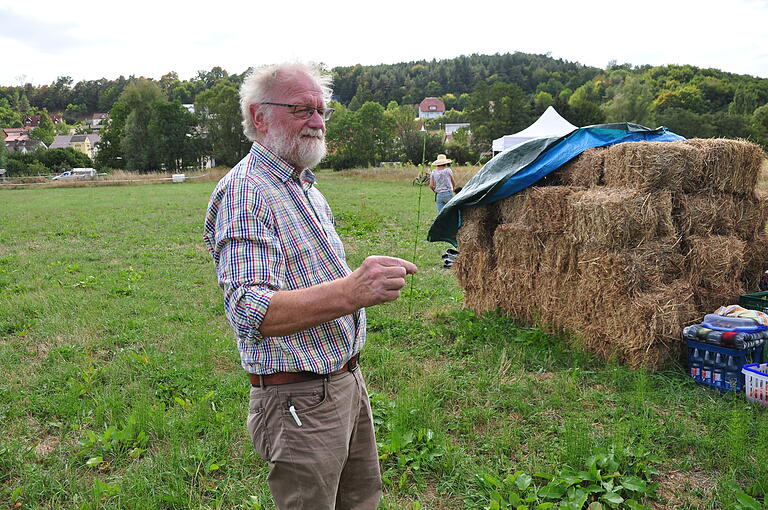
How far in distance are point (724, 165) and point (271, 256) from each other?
4.70 m

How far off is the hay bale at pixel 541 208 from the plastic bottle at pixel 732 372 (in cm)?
179

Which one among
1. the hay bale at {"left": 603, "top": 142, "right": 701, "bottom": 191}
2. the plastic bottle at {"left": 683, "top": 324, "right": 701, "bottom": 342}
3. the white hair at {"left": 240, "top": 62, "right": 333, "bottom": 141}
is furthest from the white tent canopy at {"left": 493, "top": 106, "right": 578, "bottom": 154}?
the white hair at {"left": 240, "top": 62, "right": 333, "bottom": 141}

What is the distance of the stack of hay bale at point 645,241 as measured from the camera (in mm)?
4566

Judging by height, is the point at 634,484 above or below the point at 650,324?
below

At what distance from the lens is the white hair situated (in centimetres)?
188

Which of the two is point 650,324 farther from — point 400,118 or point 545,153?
point 400,118

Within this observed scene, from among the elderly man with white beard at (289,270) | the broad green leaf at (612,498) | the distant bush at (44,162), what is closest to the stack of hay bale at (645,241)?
the broad green leaf at (612,498)

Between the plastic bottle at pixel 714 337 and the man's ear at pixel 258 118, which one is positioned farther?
the plastic bottle at pixel 714 337

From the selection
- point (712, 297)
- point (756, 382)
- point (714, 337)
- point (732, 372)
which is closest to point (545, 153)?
point (712, 297)

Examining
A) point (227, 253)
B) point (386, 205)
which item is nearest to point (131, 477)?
point (227, 253)

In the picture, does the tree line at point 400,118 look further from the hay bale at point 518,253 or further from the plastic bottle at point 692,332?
the plastic bottle at point 692,332

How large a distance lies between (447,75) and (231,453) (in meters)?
113

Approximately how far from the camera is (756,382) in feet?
12.8

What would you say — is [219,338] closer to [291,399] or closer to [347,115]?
[291,399]
